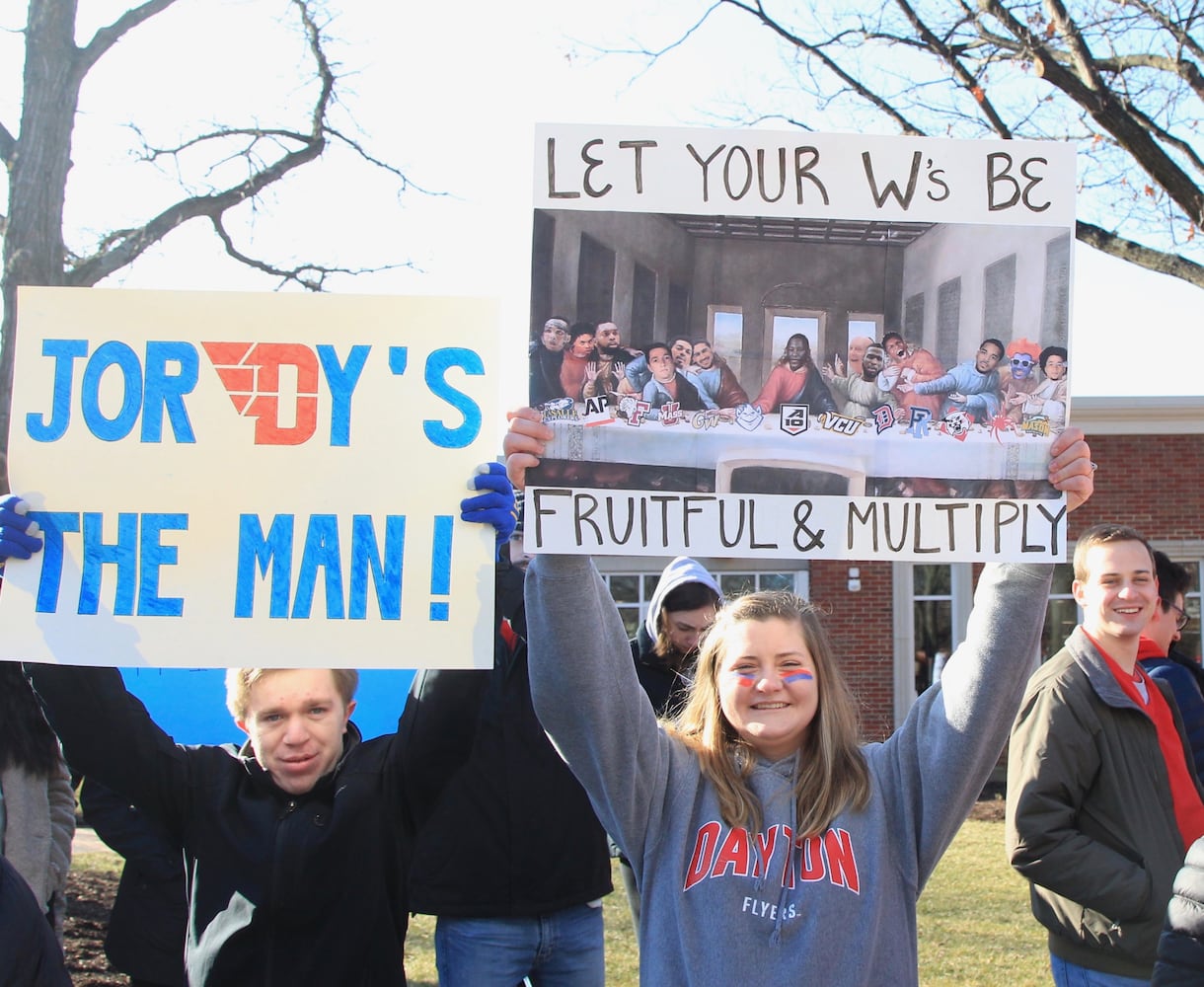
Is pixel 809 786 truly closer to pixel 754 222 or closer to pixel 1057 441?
pixel 1057 441

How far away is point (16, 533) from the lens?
7.66 ft

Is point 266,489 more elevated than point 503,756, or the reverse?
point 266,489

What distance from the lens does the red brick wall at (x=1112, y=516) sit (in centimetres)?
1572

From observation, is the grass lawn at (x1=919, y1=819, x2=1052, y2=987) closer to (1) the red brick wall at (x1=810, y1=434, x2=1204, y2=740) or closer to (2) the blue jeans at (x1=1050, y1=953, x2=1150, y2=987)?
(2) the blue jeans at (x1=1050, y1=953, x2=1150, y2=987)

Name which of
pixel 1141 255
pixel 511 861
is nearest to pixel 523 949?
pixel 511 861

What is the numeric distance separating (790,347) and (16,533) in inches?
63.0

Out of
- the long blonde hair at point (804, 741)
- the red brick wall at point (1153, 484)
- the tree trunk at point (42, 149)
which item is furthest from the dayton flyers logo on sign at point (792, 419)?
the red brick wall at point (1153, 484)

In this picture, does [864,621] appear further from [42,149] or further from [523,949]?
[523,949]

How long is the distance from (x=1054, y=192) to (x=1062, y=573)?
14935 mm

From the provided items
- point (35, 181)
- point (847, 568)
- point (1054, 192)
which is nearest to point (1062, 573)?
point (847, 568)

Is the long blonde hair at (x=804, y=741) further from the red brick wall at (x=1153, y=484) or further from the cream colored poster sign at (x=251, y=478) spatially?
the red brick wall at (x=1153, y=484)

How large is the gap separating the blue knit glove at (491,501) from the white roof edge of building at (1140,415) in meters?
14.2

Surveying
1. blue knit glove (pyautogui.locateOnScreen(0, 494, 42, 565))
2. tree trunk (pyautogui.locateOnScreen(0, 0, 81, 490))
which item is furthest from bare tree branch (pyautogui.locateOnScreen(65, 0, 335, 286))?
blue knit glove (pyautogui.locateOnScreen(0, 494, 42, 565))

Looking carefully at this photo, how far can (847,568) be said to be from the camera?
52.3ft
